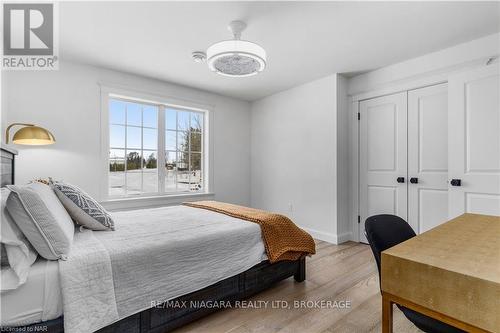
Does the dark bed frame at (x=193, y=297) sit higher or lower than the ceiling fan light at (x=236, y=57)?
lower

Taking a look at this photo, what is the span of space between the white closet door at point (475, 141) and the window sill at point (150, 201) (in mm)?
3375

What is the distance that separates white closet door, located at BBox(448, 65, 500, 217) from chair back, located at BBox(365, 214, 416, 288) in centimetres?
165

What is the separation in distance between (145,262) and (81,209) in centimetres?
67

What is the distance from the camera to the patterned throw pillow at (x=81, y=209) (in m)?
1.75

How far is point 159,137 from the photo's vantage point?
3939 mm

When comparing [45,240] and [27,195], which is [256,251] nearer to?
[45,240]

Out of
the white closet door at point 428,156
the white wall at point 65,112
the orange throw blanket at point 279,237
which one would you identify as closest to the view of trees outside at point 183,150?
the white wall at point 65,112

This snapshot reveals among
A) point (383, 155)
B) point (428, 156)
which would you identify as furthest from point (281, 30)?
point (428, 156)

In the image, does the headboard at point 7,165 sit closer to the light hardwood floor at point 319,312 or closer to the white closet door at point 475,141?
the light hardwood floor at point 319,312

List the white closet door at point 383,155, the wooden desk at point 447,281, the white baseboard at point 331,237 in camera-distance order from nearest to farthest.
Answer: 1. the wooden desk at point 447,281
2. the white closet door at point 383,155
3. the white baseboard at point 331,237

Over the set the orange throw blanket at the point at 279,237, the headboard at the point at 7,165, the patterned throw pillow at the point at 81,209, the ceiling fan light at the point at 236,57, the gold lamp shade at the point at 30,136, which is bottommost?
the orange throw blanket at the point at 279,237

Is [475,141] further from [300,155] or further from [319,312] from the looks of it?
[319,312]

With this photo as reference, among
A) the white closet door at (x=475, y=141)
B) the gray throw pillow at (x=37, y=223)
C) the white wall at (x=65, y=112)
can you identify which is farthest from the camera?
the white wall at (x=65, y=112)

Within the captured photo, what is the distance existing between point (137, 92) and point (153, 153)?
2.97ft
